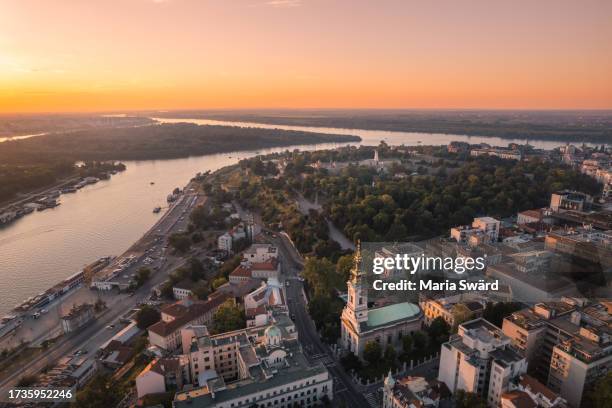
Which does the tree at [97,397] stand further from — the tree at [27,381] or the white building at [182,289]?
the white building at [182,289]

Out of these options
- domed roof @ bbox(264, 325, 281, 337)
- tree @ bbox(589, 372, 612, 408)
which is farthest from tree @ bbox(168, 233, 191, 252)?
tree @ bbox(589, 372, 612, 408)

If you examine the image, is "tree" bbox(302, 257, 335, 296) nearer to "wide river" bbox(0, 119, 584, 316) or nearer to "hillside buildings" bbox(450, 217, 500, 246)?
"hillside buildings" bbox(450, 217, 500, 246)

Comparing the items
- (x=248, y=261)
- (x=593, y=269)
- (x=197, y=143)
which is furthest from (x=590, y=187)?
(x=197, y=143)

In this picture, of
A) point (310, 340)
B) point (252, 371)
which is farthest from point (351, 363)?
point (252, 371)

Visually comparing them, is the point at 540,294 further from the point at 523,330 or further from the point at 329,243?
the point at 329,243

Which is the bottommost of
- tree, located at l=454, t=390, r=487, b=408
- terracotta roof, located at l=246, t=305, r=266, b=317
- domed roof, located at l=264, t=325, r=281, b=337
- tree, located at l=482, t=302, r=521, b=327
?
terracotta roof, located at l=246, t=305, r=266, b=317

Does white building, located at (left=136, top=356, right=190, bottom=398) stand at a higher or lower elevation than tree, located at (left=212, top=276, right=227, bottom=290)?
higher
